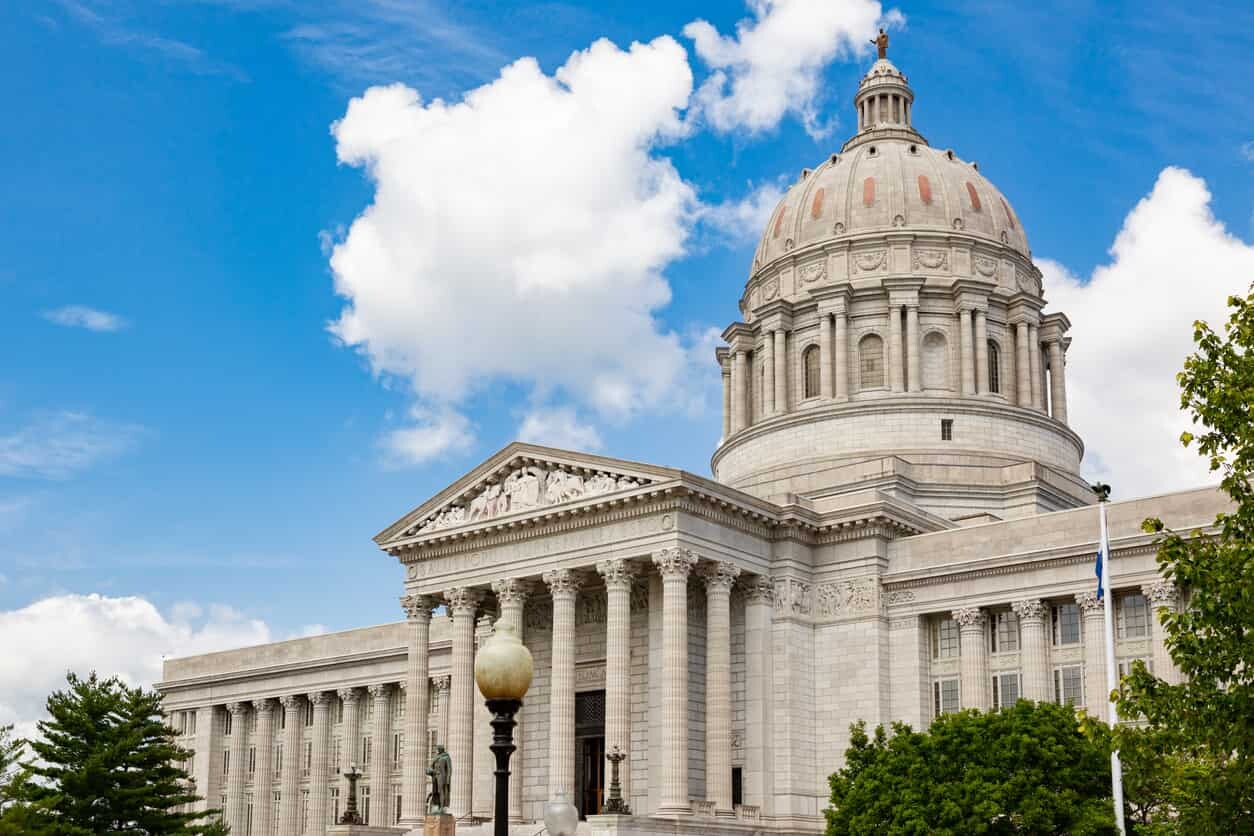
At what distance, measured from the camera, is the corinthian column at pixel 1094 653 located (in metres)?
51.9

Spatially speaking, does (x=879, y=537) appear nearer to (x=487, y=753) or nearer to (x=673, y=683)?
(x=673, y=683)

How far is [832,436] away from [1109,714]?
25.7 m

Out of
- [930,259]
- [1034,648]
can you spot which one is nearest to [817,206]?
[930,259]

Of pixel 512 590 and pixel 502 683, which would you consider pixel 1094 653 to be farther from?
pixel 502 683

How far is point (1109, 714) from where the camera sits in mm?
46812

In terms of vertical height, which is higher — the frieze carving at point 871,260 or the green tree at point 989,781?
the frieze carving at point 871,260

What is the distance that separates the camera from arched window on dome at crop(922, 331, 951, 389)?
72375 mm

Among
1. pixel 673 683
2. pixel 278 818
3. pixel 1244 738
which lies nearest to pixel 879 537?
pixel 673 683

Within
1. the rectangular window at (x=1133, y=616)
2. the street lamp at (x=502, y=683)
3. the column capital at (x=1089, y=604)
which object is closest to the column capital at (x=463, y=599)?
the column capital at (x=1089, y=604)

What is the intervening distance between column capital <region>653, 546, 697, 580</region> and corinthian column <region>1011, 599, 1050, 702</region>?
1160cm

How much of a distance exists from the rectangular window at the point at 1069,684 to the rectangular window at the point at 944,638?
13.2 feet

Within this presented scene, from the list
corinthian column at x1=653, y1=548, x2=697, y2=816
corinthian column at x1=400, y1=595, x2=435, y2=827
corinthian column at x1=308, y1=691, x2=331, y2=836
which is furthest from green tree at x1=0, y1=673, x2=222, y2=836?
corinthian column at x1=308, y1=691, x2=331, y2=836

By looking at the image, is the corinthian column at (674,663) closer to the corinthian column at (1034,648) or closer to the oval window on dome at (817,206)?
the corinthian column at (1034,648)

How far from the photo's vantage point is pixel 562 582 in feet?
187
